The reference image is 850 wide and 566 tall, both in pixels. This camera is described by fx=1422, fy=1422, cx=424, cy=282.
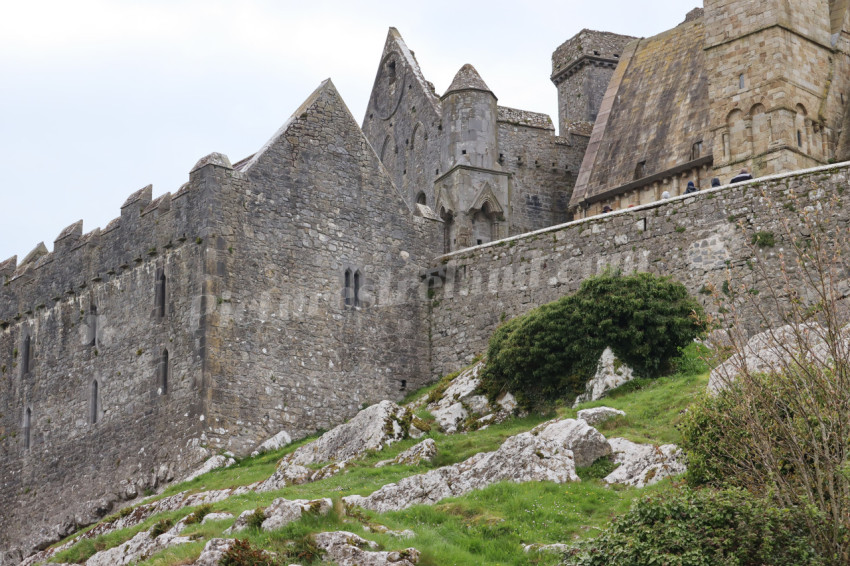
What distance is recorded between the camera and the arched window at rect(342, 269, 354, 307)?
134ft

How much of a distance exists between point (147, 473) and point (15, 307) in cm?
1168

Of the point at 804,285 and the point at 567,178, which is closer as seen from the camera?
the point at 804,285

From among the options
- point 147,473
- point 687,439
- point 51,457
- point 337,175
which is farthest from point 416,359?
point 687,439

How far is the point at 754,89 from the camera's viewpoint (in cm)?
4253

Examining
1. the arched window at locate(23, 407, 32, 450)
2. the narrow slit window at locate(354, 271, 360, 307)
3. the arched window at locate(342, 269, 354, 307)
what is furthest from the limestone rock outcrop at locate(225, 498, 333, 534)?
the arched window at locate(23, 407, 32, 450)

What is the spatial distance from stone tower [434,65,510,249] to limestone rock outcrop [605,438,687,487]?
19.6 meters

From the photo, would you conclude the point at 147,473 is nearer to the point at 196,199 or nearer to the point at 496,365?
the point at 196,199

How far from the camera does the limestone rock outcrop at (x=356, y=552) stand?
21.6m

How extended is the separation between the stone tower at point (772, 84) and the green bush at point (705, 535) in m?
22.3

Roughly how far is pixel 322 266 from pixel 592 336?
378 inches

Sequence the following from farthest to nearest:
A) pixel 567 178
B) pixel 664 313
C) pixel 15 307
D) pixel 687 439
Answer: pixel 567 178 < pixel 15 307 < pixel 664 313 < pixel 687 439

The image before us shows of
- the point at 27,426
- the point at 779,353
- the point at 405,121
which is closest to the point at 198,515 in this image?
the point at 779,353

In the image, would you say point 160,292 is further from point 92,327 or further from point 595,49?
Answer: point 595,49

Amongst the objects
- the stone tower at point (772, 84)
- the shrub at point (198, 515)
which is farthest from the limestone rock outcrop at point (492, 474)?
the stone tower at point (772, 84)
